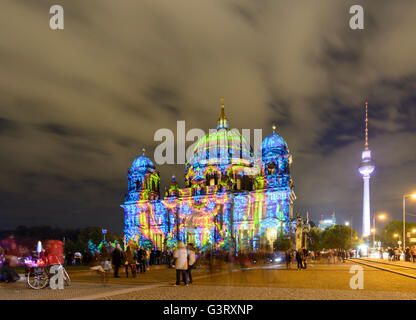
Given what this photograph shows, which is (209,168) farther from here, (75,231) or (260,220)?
(75,231)

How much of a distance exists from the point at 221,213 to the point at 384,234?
63105mm

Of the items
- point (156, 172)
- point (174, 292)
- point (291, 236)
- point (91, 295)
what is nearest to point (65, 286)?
point (91, 295)

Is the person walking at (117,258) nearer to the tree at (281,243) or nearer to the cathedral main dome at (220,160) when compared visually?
the tree at (281,243)

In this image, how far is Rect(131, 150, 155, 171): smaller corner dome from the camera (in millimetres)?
87688

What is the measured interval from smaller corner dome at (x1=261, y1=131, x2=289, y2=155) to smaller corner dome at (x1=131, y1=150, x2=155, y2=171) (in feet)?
79.5

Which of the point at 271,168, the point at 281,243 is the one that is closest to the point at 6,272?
the point at 281,243

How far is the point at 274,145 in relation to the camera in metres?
75.9

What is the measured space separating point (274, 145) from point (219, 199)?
13334mm

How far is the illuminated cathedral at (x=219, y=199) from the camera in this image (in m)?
71.1

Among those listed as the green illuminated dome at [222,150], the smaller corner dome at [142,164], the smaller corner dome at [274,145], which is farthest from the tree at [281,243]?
the smaller corner dome at [142,164]

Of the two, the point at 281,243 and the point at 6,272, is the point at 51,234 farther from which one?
the point at 6,272

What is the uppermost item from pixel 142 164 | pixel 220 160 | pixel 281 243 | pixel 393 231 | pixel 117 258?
pixel 220 160
